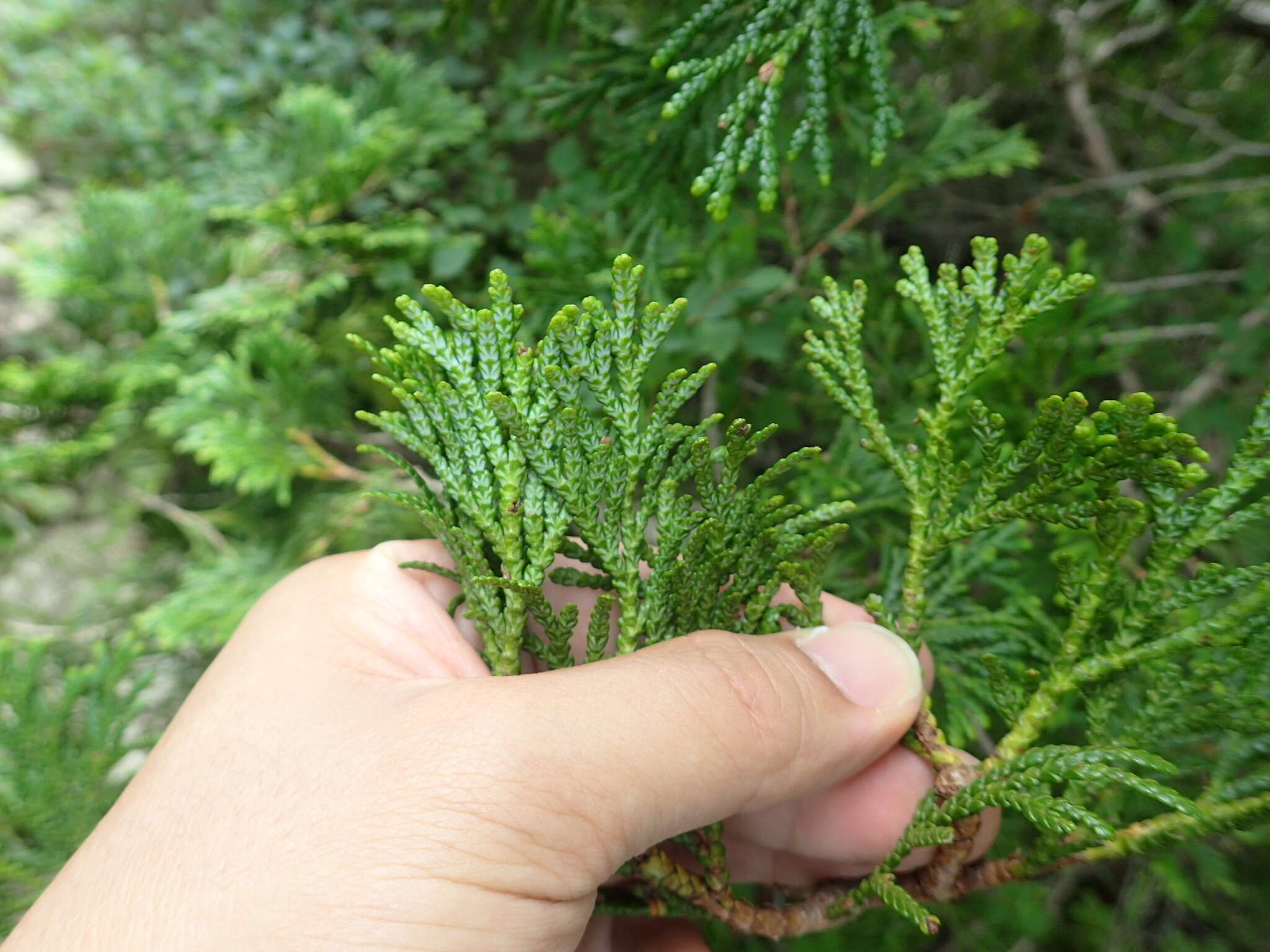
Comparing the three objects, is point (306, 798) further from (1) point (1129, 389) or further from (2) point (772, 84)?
(1) point (1129, 389)

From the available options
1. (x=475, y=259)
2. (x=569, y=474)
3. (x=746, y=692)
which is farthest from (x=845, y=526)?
(x=475, y=259)

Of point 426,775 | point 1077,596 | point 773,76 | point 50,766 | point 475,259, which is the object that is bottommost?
point 50,766

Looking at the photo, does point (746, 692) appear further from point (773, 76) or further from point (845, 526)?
point (773, 76)

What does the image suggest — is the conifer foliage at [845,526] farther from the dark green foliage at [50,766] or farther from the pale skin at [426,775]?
the dark green foliage at [50,766]

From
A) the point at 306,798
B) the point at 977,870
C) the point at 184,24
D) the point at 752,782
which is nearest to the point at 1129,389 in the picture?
the point at 977,870

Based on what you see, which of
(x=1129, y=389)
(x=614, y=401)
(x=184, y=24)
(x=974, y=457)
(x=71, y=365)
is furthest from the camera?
(x=184, y=24)
